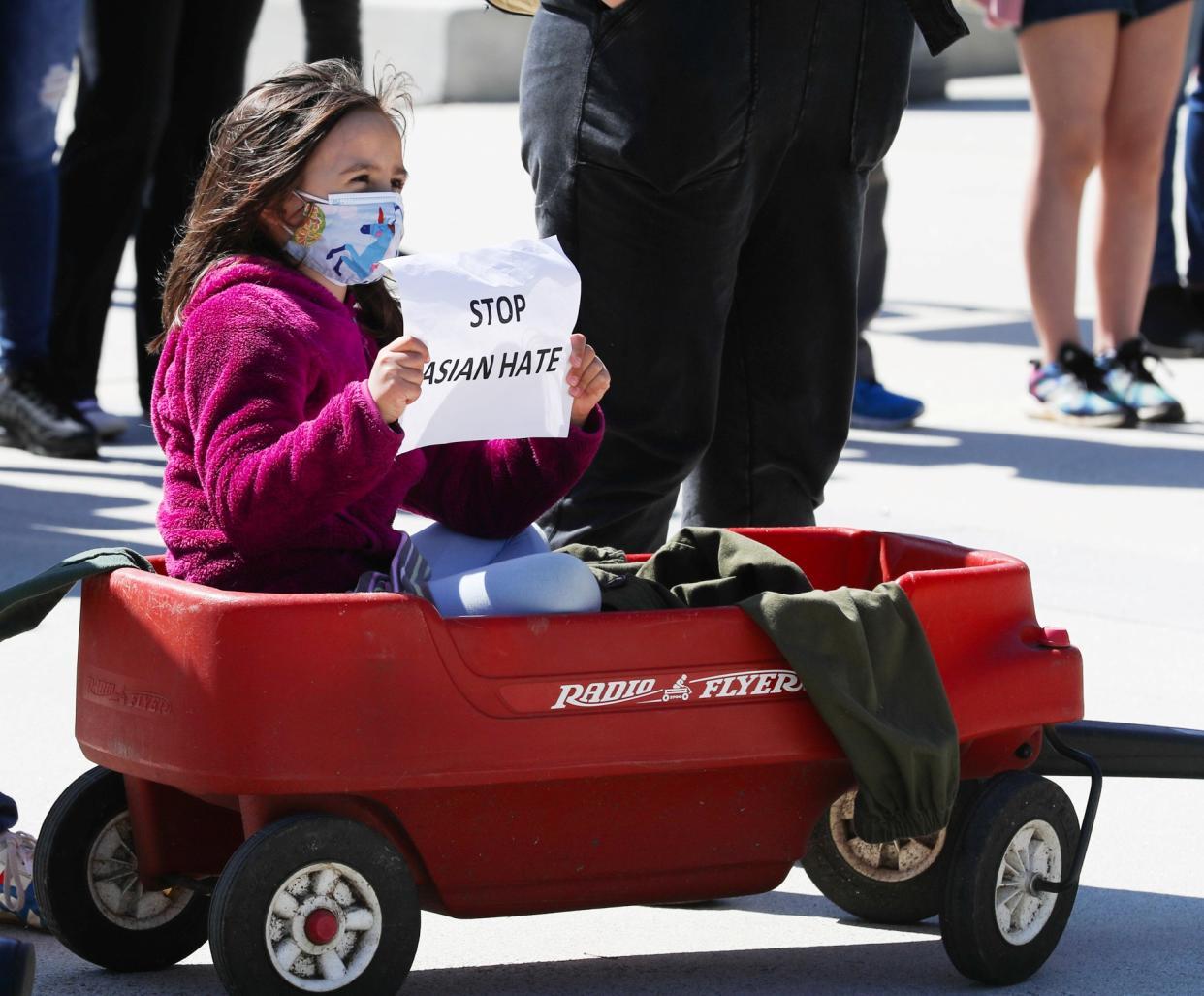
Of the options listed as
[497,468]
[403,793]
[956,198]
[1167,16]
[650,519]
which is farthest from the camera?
[956,198]

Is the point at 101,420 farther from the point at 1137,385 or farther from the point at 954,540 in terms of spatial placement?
the point at 1137,385

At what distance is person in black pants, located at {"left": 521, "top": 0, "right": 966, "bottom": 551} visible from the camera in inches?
117

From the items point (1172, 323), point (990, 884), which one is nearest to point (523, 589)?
point (990, 884)

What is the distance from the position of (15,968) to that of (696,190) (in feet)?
4.88

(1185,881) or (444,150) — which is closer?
(1185,881)

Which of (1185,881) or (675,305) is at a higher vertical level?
(675,305)

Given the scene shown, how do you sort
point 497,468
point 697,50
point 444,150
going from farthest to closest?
point 444,150 < point 697,50 < point 497,468

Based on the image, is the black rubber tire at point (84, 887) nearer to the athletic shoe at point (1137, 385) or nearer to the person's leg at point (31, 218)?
the person's leg at point (31, 218)

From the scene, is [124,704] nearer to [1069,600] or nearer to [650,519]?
[650,519]

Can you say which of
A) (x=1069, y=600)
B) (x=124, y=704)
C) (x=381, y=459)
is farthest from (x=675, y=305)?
(x=1069, y=600)

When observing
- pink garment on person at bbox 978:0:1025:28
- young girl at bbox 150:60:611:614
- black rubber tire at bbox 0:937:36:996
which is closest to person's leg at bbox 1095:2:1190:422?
pink garment on person at bbox 978:0:1025:28

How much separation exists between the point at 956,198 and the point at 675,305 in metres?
7.44

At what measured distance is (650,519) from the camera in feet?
10.3

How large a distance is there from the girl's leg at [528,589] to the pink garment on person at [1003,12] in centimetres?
319
